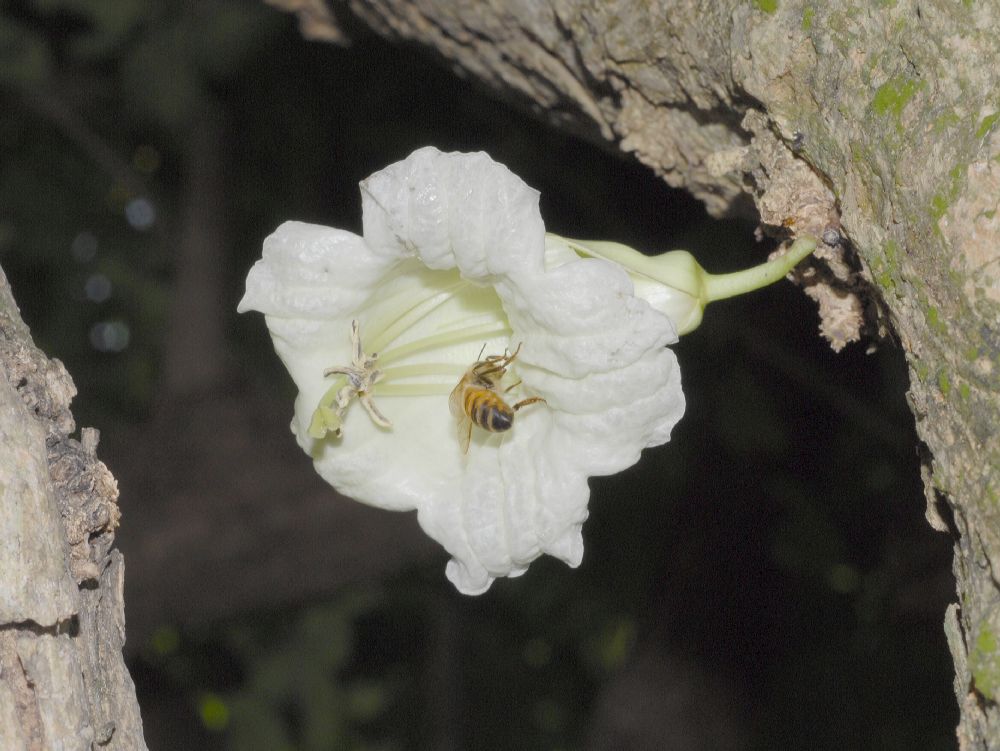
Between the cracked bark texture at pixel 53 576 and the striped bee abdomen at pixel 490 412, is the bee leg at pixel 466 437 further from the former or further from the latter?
the cracked bark texture at pixel 53 576

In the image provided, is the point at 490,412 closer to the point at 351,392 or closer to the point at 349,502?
the point at 351,392

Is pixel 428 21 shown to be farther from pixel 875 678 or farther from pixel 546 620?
pixel 546 620

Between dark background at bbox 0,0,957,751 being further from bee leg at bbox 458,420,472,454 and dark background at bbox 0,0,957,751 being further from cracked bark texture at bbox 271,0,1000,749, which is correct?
bee leg at bbox 458,420,472,454

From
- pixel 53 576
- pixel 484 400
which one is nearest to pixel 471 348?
pixel 484 400

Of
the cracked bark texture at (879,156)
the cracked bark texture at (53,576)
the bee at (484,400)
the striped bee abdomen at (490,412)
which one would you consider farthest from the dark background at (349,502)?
the cracked bark texture at (53,576)

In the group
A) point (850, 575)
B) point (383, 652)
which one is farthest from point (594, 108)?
point (383, 652)

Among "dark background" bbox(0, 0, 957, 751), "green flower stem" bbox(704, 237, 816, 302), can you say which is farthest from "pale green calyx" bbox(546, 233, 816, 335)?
"dark background" bbox(0, 0, 957, 751)
